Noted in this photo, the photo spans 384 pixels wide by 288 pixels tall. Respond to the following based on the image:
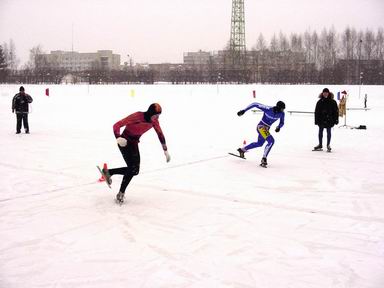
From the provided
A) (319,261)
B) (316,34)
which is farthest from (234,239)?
(316,34)

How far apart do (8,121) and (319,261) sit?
18966 millimetres

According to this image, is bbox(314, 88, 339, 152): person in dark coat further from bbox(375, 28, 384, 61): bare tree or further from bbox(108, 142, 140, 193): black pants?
bbox(375, 28, 384, 61): bare tree

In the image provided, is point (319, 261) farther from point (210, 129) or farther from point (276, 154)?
point (210, 129)

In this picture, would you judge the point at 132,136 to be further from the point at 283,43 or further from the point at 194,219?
the point at 283,43

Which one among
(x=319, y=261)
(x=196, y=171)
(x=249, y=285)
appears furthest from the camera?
(x=196, y=171)

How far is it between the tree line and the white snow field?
4559 centimetres

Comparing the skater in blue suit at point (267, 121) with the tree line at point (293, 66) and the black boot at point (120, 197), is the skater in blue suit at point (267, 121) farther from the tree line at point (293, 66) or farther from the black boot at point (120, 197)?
the tree line at point (293, 66)

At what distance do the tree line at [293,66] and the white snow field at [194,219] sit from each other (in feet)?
150

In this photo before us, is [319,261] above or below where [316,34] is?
below

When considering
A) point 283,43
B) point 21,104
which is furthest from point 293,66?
point 21,104

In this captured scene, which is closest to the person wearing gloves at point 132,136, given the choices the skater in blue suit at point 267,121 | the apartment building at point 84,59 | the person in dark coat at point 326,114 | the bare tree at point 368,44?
the skater in blue suit at point 267,121

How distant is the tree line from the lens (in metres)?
60.3

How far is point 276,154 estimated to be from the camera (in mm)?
11688

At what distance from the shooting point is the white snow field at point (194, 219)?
13.7 feet
